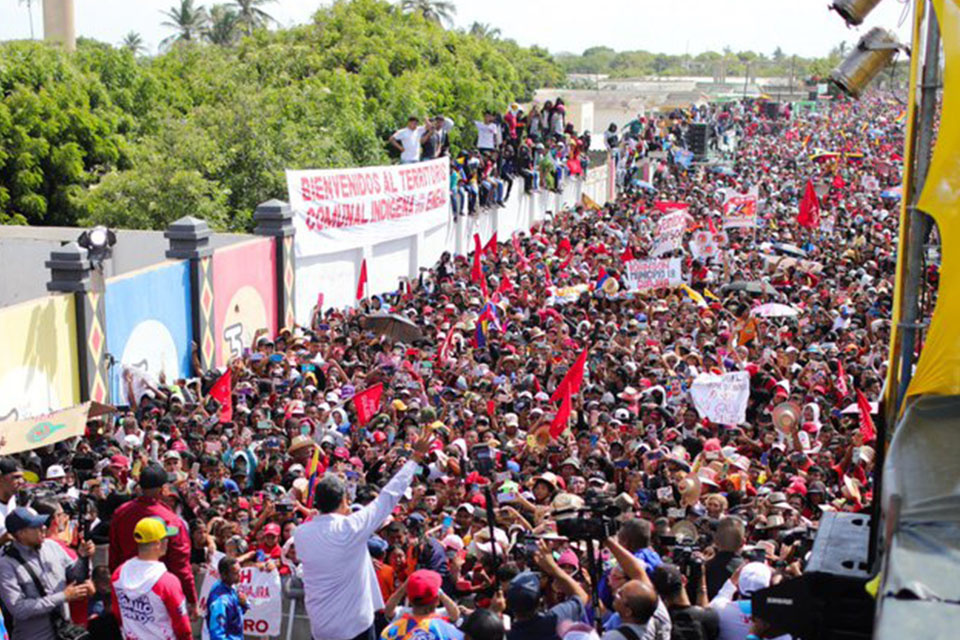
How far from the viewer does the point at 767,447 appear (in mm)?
11484

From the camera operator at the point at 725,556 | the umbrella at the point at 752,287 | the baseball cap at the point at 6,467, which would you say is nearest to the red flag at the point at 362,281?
the umbrella at the point at 752,287

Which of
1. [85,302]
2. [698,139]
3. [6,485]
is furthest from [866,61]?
[698,139]

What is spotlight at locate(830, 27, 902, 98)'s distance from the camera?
6168mm

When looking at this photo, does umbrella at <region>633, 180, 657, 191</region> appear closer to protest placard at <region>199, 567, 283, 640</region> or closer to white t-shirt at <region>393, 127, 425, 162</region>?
white t-shirt at <region>393, 127, 425, 162</region>

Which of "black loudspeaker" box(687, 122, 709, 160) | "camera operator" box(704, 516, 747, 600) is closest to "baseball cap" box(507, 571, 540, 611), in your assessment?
"camera operator" box(704, 516, 747, 600)

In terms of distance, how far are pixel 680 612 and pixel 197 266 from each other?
12.9m

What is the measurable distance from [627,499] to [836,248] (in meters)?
17.7

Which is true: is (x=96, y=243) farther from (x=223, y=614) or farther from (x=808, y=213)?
(x=808, y=213)

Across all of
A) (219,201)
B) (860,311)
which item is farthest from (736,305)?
(219,201)

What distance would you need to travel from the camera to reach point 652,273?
18.3 meters

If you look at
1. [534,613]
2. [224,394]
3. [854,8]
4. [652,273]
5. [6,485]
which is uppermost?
[854,8]

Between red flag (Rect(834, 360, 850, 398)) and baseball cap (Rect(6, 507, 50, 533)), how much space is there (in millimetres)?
9122

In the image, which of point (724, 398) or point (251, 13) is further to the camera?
point (251, 13)

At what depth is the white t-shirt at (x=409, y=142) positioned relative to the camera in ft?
80.5
